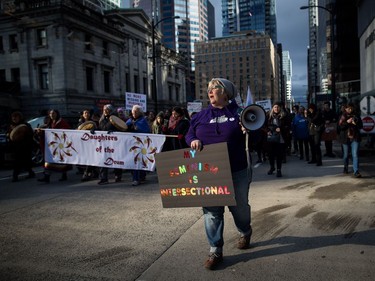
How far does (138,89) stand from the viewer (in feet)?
178

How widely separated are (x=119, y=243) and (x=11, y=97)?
36.9 metres

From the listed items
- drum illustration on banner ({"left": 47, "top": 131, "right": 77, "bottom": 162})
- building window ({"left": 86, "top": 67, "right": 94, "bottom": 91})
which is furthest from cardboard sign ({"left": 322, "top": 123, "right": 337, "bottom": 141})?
building window ({"left": 86, "top": 67, "right": 94, "bottom": 91})

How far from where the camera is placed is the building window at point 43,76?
38.1 metres

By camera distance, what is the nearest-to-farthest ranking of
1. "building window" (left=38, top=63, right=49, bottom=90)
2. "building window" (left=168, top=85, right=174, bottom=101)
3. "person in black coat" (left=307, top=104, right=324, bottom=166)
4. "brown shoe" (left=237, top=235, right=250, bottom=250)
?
1. "brown shoe" (left=237, top=235, right=250, bottom=250)
2. "person in black coat" (left=307, top=104, right=324, bottom=166)
3. "building window" (left=38, top=63, right=49, bottom=90)
4. "building window" (left=168, top=85, right=174, bottom=101)

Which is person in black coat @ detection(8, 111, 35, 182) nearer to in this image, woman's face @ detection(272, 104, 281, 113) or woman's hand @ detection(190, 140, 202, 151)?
woman's face @ detection(272, 104, 281, 113)

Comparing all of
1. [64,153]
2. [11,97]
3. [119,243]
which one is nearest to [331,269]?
[119,243]

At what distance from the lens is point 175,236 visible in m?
4.66

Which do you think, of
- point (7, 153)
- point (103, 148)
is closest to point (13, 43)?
point (7, 153)

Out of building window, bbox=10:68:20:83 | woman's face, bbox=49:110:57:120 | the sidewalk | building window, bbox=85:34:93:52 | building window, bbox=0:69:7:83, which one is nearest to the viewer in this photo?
the sidewalk

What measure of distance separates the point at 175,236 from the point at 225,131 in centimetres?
176

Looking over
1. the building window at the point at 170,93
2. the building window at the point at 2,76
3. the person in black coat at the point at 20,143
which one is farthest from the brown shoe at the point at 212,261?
the building window at the point at 170,93

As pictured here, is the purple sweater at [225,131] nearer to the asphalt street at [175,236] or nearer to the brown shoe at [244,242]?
the brown shoe at [244,242]

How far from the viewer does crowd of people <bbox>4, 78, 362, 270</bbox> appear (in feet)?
12.1

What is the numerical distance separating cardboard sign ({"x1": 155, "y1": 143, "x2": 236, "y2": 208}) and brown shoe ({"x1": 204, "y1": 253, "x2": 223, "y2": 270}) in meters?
0.53
